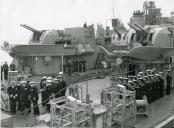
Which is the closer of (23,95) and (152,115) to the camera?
(23,95)

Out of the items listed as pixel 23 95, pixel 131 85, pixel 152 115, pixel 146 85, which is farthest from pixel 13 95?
pixel 146 85

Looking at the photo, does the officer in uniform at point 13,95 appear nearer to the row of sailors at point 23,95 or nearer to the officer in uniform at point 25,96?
the row of sailors at point 23,95

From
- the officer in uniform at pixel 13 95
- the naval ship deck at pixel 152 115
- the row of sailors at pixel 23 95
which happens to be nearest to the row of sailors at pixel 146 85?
the naval ship deck at pixel 152 115

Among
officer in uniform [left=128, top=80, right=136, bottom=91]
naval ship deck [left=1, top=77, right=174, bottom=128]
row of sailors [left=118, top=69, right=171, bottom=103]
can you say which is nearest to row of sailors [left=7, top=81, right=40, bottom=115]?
naval ship deck [left=1, top=77, right=174, bottom=128]

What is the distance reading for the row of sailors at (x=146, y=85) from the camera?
845 centimetres

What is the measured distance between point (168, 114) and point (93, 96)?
3199 millimetres

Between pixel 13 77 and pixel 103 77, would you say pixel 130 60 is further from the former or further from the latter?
pixel 13 77

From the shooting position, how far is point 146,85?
8.97 metres

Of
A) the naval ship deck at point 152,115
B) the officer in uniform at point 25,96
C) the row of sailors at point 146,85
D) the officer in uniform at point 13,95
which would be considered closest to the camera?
the naval ship deck at point 152,115

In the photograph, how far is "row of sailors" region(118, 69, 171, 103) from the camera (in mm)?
8445

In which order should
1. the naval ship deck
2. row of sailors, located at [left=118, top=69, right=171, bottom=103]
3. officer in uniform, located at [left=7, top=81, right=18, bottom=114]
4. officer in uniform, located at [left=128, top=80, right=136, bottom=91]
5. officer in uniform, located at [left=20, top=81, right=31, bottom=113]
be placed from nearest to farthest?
the naval ship deck
officer in uniform, located at [left=20, top=81, right=31, bottom=113]
officer in uniform, located at [left=7, top=81, right=18, bottom=114]
officer in uniform, located at [left=128, top=80, right=136, bottom=91]
row of sailors, located at [left=118, top=69, right=171, bottom=103]

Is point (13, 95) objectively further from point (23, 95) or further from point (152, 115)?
point (152, 115)

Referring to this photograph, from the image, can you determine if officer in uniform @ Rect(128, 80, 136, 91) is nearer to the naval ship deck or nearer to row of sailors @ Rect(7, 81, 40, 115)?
the naval ship deck

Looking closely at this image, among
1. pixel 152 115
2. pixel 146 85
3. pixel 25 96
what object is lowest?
pixel 152 115
